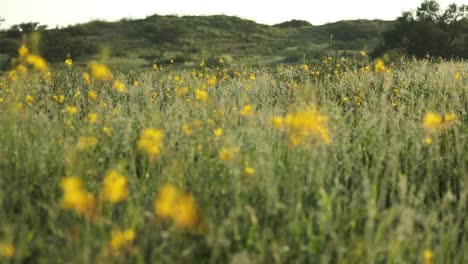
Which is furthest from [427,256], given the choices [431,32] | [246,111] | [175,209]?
[431,32]

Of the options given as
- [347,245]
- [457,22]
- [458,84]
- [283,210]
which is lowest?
[347,245]

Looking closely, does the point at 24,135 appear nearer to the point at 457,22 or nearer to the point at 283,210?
the point at 283,210

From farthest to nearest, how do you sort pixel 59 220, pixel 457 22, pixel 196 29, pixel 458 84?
pixel 196 29 < pixel 457 22 < pixel 458 84 < pixel 59 220

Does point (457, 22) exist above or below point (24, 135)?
above

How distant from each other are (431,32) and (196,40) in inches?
538

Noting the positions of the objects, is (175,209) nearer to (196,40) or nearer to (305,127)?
(305,127)

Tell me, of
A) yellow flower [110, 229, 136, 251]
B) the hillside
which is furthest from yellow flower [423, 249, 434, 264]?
the hillside

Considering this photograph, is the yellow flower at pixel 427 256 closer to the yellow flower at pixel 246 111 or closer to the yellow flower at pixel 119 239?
the yellow flower at pixel 119 239

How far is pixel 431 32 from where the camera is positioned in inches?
736

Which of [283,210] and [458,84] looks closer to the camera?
[283,210]


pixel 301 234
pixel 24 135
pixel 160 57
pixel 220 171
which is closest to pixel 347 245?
pixel 301 234

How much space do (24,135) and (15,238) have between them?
128 centimetres

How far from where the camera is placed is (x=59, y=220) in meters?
2.28

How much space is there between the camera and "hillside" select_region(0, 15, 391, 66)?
2169 centimetres
